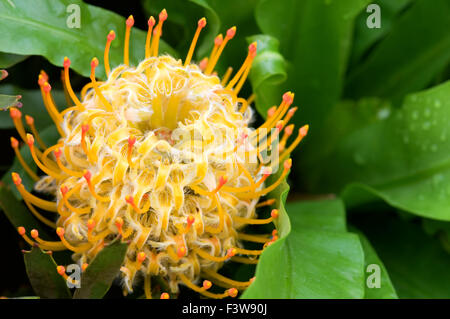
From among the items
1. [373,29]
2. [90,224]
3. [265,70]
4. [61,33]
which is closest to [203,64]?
[265,70]

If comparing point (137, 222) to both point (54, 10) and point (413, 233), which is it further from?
point (413, 233)

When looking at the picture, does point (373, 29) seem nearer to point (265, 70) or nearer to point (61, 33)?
point (265, 70)

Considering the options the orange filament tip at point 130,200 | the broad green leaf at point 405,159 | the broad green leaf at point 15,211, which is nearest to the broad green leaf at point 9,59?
the broad green leaf at point 15,211

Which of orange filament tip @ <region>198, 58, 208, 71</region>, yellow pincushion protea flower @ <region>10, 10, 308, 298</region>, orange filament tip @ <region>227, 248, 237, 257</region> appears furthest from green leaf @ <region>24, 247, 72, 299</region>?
orange filament tip @ <region>198, 58, 208, 71</region>

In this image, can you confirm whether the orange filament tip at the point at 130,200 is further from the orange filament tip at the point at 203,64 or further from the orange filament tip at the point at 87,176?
the orange filament tip at the point at 203,64

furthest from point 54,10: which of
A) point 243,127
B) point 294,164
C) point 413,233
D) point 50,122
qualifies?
point 413,233
